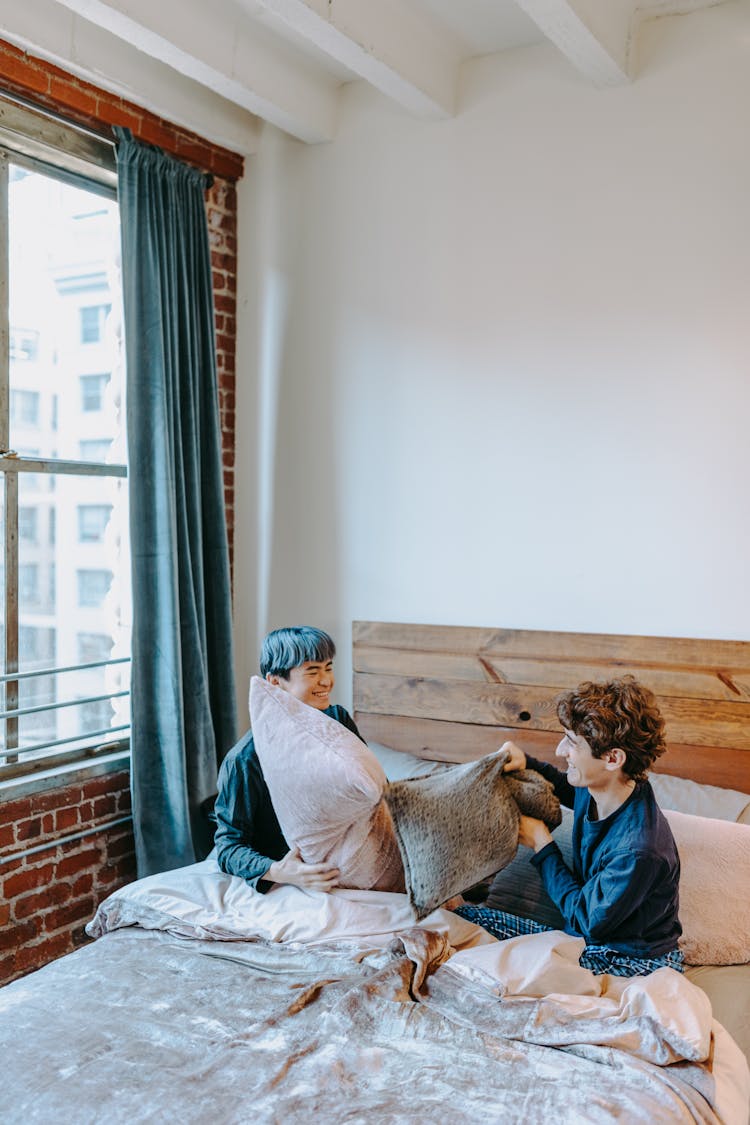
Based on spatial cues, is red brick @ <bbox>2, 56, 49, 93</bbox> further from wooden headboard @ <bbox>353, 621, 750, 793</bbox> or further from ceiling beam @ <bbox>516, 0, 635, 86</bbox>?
wooden headboard @ <bbox>353, 621, 750, 793</bbox>

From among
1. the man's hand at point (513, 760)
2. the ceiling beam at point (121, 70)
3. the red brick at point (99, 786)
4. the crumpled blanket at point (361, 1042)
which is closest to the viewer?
the crumpled blanket at point (361, 1042)

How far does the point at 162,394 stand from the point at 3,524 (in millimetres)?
632

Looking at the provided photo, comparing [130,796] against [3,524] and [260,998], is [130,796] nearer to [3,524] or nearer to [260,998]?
[3,524]

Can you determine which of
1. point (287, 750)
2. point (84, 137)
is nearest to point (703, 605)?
point (287, 750)

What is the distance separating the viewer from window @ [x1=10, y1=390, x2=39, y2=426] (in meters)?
2.96

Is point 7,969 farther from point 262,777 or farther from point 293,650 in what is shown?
point 293,650

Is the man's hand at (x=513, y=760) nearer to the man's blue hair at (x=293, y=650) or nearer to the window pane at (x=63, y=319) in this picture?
the man's blue hair at (x=293, y=650)

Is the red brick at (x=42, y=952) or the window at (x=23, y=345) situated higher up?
the window at (x=23, y=345)

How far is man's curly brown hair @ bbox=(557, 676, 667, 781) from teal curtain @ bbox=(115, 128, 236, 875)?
1447 millimetres

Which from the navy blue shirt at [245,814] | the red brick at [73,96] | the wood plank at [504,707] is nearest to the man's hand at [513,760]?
the navy blue shirt at [245,814]

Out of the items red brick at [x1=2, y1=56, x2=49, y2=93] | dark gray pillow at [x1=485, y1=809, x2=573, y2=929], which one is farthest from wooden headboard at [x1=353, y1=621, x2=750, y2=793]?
red brick at [x1=2, y1=56, x2=49, y2=93]

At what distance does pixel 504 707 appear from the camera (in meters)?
3.19

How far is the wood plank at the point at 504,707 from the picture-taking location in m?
2.86

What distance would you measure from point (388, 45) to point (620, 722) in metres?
2.02
